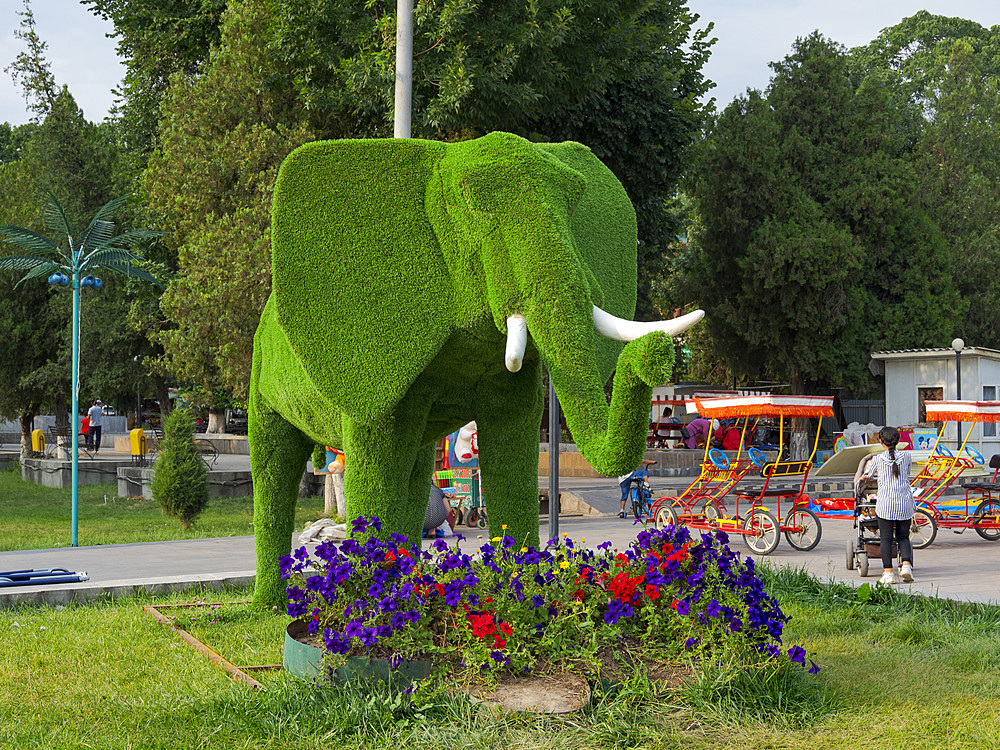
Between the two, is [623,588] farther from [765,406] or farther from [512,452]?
[765,406]

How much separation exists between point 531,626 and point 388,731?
2.76 feet

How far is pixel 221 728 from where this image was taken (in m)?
4.47

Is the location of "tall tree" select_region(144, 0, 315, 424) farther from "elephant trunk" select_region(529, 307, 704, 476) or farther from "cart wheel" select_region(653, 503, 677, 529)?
"elephant trunk" select_region(529, 307, 704, 476)

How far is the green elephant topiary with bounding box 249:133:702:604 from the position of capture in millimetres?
4500

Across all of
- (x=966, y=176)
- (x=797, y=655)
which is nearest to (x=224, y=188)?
(x=797, y=655)

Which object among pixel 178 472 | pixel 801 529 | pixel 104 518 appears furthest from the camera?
pixel 104 518

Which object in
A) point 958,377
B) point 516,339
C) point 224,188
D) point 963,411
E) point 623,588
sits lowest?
point 623,588

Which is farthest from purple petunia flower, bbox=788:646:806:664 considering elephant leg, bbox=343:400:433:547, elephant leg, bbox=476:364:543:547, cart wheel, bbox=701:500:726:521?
cart wheel, bbox=701:500:726:521

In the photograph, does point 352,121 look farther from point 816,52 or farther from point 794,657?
point 816,52

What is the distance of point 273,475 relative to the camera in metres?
6.87

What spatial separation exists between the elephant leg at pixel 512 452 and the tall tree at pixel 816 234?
22269mm

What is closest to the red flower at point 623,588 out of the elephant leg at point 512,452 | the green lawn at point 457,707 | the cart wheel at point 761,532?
the green lawn at point 457,707

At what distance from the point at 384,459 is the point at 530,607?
1222 millimetres

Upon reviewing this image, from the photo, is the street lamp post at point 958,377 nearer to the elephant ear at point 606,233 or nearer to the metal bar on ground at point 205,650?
the elephant ear at point 606,233
